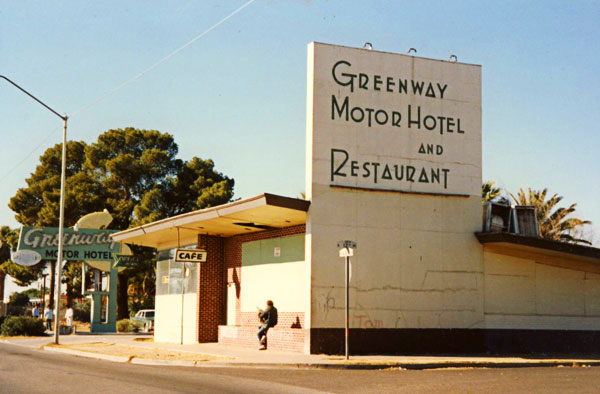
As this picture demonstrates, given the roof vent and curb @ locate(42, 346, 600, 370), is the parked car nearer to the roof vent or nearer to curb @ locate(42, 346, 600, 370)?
curb @ locate(42, 346, 600, 370)

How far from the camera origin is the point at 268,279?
24.9 m

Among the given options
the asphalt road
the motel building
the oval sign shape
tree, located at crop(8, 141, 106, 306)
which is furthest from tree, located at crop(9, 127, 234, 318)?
the asphalt road

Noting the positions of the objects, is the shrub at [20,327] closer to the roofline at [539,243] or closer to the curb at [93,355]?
the curb at [93,355]

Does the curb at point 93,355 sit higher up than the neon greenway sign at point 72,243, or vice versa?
the neon greenway sign at point 72,243

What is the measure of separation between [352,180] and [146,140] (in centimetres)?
4025

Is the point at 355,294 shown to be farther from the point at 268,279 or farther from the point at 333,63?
the point at 333,63

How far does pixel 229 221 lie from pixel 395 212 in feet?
17.8

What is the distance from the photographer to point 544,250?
914 inches

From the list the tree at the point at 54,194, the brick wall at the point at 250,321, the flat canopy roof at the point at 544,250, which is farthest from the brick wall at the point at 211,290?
the tree at the point at 54,194

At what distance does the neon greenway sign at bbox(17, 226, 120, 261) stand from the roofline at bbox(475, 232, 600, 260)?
2359cm

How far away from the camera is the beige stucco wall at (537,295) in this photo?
77.4ft

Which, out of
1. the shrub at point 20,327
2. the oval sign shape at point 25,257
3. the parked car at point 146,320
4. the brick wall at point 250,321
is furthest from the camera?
the parked car at point 146,320

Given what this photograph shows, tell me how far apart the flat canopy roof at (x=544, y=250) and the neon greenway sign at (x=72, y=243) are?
23.5 meters

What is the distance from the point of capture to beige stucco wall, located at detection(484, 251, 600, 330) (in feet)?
77.4
